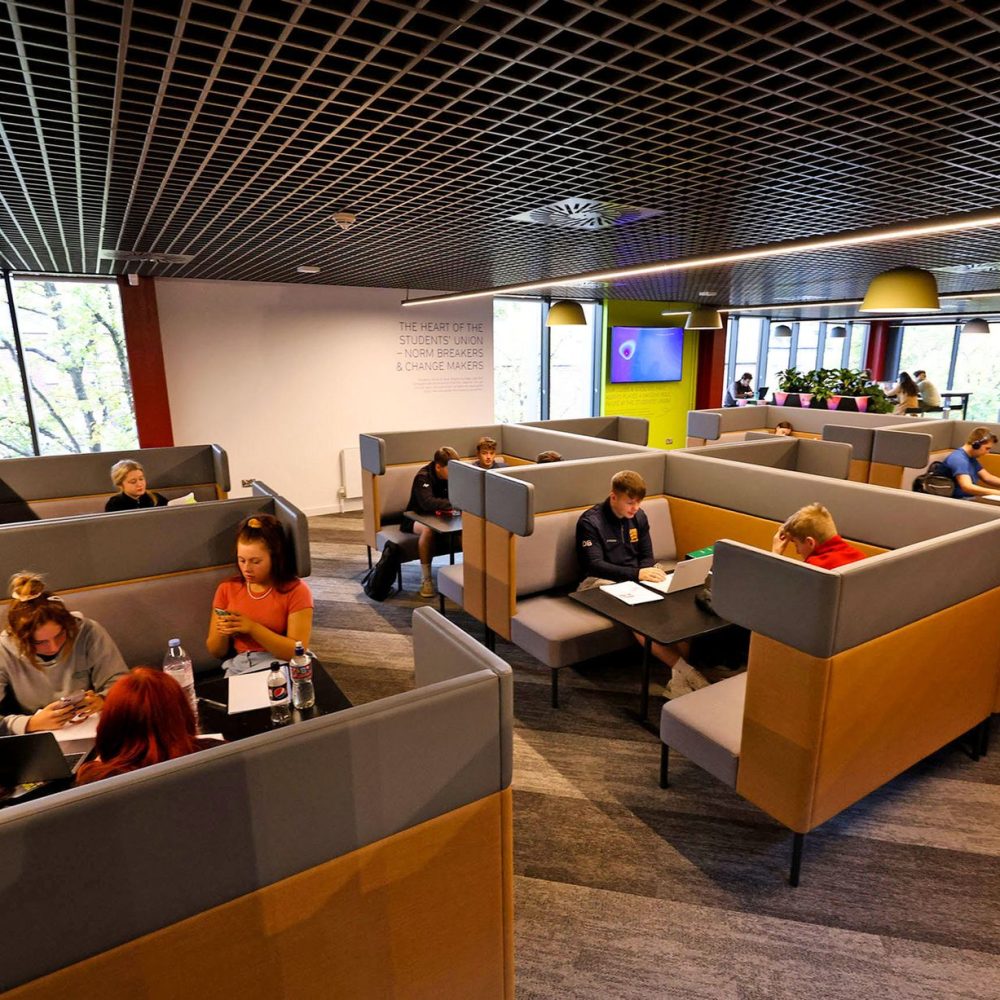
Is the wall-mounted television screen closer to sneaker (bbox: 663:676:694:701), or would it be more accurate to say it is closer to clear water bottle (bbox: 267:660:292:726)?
sneaker (bbox: 663:676:694:701)

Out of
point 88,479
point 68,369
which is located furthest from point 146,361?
point 88,479

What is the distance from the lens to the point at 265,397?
774cm

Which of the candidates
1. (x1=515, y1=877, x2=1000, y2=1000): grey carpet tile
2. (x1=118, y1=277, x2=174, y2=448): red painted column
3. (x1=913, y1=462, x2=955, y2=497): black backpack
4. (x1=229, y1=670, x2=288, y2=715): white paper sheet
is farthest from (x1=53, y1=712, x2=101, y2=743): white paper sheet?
(x1=913, y1=462, x2=955, y2=497): black backpack

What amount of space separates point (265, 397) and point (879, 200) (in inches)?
255

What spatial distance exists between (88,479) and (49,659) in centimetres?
332

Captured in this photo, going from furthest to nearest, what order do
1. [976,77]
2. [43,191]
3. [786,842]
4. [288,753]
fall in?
[43,191]
[786,842]
[976,77]
[288,753]

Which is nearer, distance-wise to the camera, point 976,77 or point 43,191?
point 976,77

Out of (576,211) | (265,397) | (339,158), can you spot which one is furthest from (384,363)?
(339,158)

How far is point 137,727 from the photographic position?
158 centimetres

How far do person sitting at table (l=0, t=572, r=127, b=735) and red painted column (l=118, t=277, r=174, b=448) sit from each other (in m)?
4.95

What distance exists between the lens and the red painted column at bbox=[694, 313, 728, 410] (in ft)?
39.9

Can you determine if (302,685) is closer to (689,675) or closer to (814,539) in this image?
(814,539)

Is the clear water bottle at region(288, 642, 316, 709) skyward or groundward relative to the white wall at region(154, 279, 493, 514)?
groundward

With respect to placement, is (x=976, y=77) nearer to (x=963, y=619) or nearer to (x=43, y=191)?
(x=963, y=619)
